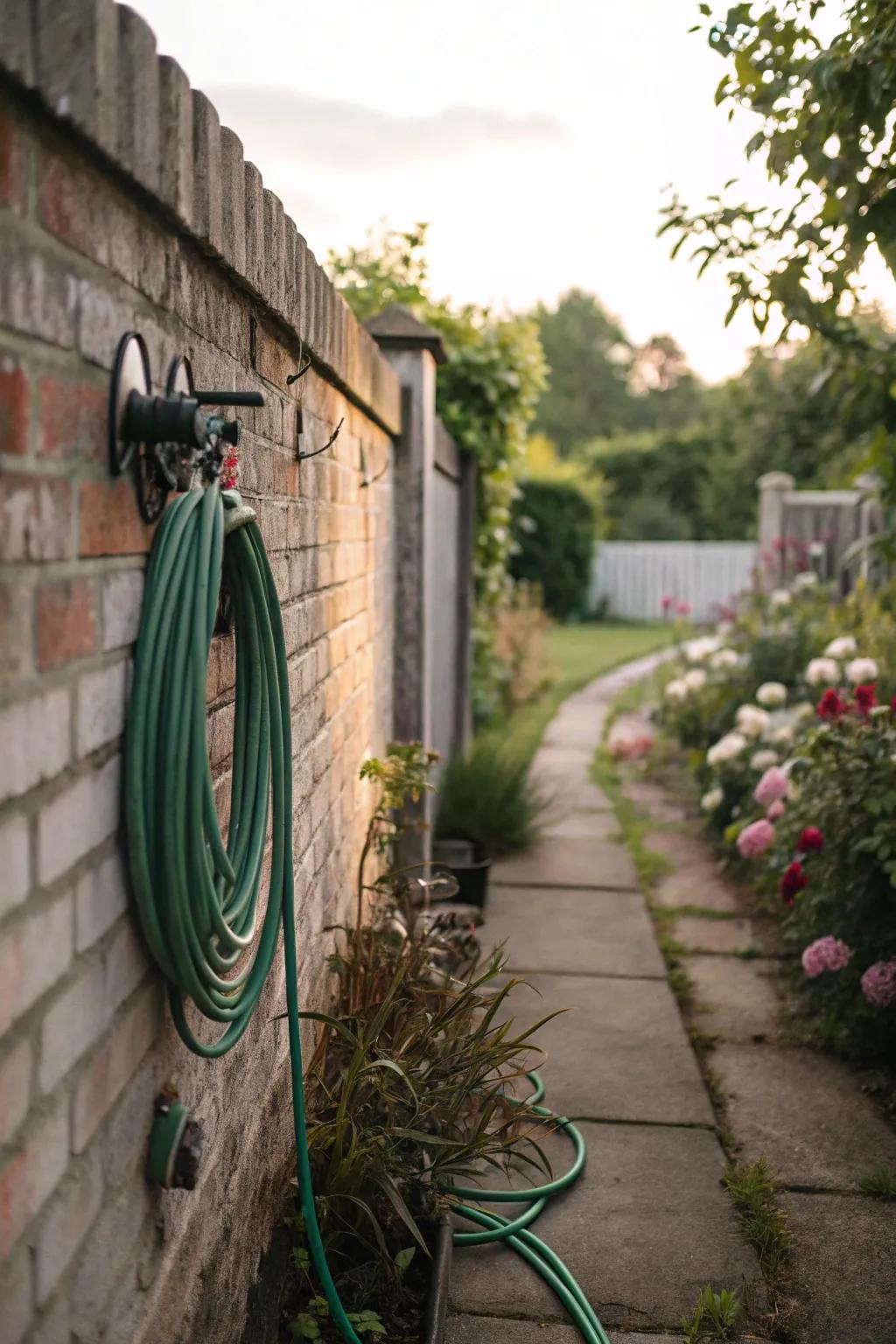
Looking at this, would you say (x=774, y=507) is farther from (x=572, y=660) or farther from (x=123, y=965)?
(x=123, y=965)

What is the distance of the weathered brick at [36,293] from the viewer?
1024 mm

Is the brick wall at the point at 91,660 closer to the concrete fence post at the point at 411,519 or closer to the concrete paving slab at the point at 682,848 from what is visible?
the concrete fence post at the point at 411,519

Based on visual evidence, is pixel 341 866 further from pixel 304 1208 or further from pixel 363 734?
pixel 304 1208

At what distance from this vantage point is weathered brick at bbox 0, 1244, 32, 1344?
104 centimetres

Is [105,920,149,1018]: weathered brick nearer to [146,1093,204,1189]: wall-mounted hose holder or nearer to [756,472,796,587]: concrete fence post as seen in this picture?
[146,1093,204,1189]: wall-mounted hose holder

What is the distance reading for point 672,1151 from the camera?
3.10 m

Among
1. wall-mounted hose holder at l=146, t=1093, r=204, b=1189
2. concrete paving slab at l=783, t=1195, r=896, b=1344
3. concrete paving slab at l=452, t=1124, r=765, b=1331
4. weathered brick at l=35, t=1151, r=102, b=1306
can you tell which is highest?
weathered brick at l=35, t=1151, r=102, b=1306

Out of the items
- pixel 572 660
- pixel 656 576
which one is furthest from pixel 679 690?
pixel 656 576

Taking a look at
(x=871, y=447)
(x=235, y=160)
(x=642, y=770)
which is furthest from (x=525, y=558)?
(x=235, y=160)

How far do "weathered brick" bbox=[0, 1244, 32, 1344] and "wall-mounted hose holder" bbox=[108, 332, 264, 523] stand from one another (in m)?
0.75

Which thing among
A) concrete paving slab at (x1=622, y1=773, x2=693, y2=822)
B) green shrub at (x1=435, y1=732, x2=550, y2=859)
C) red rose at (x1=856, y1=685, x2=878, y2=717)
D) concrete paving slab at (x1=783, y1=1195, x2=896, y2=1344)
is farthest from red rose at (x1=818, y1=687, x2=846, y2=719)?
concrete paving slab at (x1=622, y1=773, x2=693, y2=822)

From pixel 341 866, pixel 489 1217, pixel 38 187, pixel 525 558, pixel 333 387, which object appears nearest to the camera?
pixel 38 187

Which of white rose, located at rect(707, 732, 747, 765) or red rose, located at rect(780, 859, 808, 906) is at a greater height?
white rose, located at rect(707, 732, 747, 765)

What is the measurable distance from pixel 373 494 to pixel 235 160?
2.22 meters
